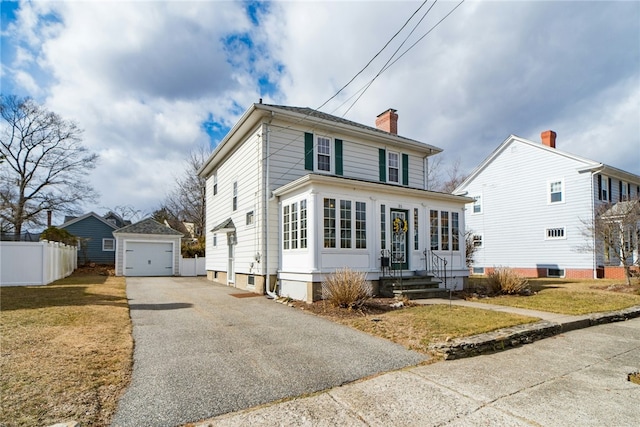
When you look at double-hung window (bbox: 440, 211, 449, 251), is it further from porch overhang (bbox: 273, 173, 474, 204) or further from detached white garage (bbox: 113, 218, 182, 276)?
detached white garage (bbox: 113, 218, 182, 276)

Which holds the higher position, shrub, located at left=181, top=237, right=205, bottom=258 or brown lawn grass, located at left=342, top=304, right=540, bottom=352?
shrub, located at left=181, top=237, right=205, bottom=258

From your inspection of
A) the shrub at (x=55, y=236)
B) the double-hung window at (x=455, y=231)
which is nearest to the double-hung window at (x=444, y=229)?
the double-hung window at (x=455, y=231)

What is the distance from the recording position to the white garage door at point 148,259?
21.3m

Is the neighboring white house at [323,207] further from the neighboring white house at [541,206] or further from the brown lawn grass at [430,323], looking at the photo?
the neighboring white house at [541,206]

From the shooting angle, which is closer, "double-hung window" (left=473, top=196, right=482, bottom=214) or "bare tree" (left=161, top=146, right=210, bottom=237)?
"double-hung window" (left=473, top=196, right=482, bottom=214)

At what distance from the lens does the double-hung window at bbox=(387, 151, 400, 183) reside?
1522 cm

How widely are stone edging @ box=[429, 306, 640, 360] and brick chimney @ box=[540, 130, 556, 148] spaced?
17.0 meters

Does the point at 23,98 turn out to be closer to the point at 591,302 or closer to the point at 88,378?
the point at 88,378

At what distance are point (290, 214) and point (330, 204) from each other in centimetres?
171

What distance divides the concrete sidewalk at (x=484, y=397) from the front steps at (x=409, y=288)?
487 centimetres

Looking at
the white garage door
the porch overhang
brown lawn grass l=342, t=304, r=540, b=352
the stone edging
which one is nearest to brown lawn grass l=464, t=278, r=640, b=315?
the stone edging

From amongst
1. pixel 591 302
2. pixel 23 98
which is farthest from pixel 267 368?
pixel 23 98

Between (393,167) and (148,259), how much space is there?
1604 cm

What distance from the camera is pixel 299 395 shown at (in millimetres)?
4082
